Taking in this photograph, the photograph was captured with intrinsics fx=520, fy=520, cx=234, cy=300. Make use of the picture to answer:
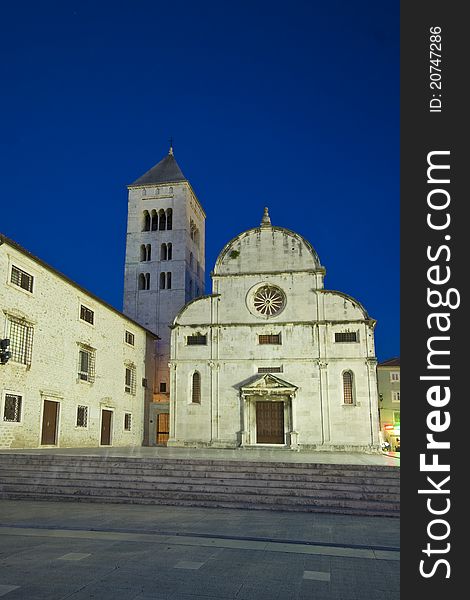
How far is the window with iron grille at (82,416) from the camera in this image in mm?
27609

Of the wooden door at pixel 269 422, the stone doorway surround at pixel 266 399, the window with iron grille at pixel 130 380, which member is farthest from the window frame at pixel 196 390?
the window with iron grille at pixel 130 380

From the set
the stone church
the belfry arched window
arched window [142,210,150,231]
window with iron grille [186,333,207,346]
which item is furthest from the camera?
arched window [142,210,150,231]

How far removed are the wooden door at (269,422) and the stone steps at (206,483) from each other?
51.5 ft

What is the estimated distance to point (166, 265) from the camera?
148 ft

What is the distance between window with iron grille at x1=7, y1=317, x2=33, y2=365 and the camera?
2227 centimetres

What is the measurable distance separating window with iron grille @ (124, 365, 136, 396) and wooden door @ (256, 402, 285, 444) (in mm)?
8609

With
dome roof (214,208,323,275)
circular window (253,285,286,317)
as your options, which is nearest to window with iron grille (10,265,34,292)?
dome roof (214,208,323,275)

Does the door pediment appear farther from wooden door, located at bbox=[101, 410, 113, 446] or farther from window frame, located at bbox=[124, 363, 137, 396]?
wooden door, located at bbox=[101, 410, 113, 446]

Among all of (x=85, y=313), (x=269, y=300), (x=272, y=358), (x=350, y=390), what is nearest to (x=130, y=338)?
(x=85, y=313)

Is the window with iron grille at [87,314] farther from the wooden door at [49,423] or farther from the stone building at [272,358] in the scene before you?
the stone building at [272,358]

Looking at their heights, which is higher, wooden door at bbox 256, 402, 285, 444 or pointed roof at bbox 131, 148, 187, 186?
pointed roof at bbox 131, 148, 187, 186

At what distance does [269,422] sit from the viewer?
1233 inches

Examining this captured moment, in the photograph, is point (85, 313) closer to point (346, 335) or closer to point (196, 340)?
point (196, 340)

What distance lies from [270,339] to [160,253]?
56.4 feet
